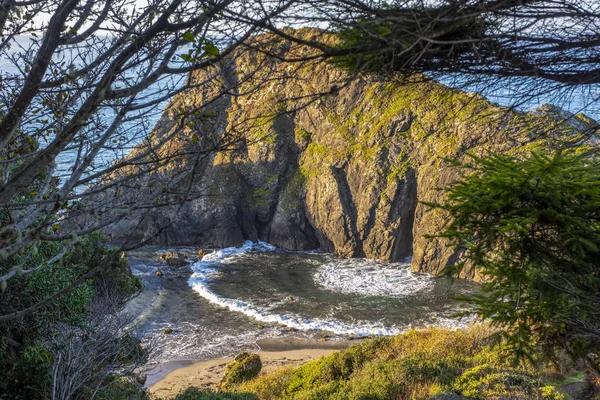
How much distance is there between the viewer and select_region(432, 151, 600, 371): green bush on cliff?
3.98m

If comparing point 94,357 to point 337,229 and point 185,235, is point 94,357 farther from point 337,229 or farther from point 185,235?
point 185,235

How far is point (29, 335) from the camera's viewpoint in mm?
9961

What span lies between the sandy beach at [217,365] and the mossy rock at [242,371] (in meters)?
0.65

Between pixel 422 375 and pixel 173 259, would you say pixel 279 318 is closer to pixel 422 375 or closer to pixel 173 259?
pixel 173 259

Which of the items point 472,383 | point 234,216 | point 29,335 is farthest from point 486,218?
point 234,216

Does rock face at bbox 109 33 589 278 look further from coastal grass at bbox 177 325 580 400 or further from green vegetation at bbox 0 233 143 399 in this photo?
green vegetation at bbox 0 233 143 399

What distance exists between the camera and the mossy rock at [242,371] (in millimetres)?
17375

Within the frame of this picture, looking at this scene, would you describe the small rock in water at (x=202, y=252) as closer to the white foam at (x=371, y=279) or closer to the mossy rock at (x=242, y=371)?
the white foam at (x=371, y=279)

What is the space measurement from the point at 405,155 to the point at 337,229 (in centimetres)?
822

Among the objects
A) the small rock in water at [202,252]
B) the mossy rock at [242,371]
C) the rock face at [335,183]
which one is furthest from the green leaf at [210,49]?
the small rock in water at [202,252]

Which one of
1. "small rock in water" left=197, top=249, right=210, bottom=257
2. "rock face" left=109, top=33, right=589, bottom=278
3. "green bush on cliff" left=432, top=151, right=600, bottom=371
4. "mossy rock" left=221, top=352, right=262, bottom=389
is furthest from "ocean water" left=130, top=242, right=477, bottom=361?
"green bush on cliff" left=432, top=151, right=600, bottom=371

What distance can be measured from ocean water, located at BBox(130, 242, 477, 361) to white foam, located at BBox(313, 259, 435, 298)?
0.07m

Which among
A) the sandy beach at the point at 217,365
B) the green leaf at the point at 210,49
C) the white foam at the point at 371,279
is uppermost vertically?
the green leaf at the point at 210,49

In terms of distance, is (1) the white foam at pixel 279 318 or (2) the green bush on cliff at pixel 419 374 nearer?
(2) the green bush on cliff at pixel 419 374
